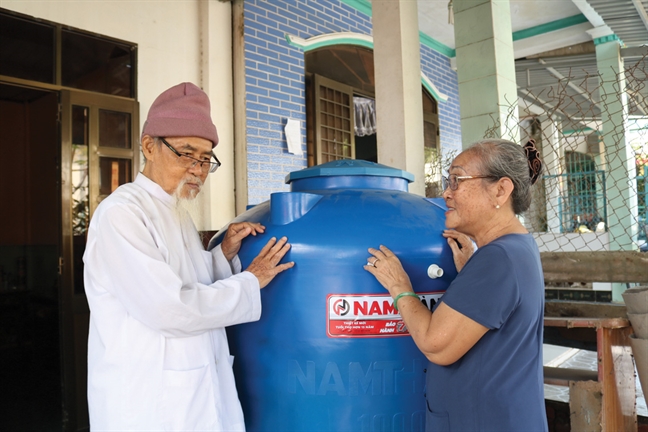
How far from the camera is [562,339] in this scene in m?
2.71

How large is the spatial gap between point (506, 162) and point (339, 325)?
62cm

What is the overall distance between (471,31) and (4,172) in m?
4.46

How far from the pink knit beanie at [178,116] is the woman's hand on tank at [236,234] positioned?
0.96 ft

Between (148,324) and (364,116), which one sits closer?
(148,324)

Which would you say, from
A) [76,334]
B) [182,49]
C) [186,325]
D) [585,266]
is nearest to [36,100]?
[182,49]

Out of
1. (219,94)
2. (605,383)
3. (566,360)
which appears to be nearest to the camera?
(605,383)

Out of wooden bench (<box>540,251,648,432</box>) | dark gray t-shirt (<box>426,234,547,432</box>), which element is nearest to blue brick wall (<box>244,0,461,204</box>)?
wooden bench (<box>540,251,648,432</box>)

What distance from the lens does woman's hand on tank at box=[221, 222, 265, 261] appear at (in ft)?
5.21

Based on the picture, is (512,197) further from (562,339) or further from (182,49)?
(182,49)

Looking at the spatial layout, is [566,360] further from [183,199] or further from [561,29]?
[183,199]

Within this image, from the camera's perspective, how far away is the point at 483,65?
4777mm

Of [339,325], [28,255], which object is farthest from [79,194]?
[339,325]

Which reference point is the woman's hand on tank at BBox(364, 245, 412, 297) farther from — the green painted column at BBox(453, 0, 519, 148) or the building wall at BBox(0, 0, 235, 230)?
the green painted column at BBox(453, 0, 519, 148)

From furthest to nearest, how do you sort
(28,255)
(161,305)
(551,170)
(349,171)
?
(551,170) < (28,255) < (349,171) < (161,305)
